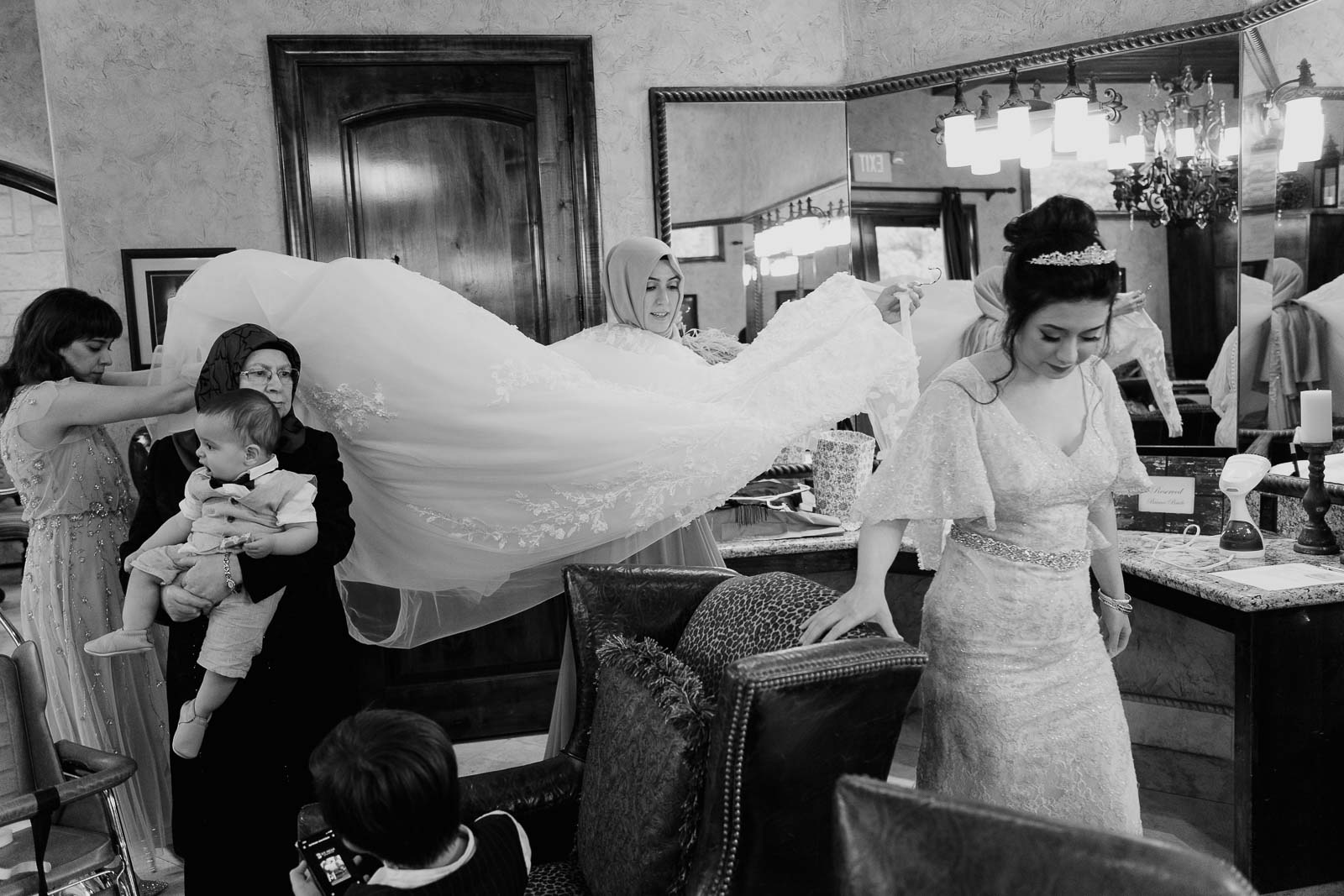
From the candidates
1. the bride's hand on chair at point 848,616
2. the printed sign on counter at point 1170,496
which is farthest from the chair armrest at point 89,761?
the printed sign on counter at point 1170,496

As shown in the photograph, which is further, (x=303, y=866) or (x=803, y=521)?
(x=803, y=521)

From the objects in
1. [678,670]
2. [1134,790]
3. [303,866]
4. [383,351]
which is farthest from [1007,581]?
[383,351]

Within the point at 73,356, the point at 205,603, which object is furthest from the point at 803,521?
the point at 73,356

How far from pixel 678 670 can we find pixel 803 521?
160cm

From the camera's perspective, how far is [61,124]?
339 centimetres

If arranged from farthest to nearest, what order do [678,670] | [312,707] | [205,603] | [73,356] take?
[73,356], [312,707], [205,603], [678,670]

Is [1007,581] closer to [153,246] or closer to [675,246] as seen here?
[675,246]

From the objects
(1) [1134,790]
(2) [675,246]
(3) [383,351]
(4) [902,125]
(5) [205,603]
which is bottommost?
(1) [1134,790]

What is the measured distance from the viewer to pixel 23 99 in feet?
19.4

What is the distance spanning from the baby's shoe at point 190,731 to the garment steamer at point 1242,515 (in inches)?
95.6

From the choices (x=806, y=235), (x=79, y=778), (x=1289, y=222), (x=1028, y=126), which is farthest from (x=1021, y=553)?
(x=806, y=235)

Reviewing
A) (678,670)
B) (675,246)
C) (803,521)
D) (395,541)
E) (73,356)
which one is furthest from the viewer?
(675,246)

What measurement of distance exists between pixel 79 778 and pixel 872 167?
2.91 m

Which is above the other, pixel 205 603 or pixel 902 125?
pixel 902 125
